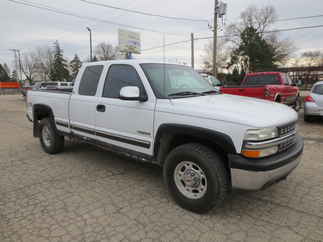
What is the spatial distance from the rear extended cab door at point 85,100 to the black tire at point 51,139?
2.78ft

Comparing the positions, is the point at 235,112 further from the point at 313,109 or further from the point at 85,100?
the point at 313,109

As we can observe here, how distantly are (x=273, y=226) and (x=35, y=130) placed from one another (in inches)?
207

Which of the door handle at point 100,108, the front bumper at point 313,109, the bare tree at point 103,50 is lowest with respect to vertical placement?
the front bumper at point 313,109

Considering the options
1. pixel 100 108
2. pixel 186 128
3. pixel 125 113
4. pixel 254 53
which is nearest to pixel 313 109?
pixel 186 128

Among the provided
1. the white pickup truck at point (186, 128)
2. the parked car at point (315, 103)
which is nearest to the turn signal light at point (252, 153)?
the white pickup truck at point (186, 128)

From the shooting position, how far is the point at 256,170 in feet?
7.87

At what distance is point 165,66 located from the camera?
3787 mm

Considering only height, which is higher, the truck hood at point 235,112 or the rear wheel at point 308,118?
the truck hood at point 235,112

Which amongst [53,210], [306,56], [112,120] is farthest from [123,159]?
[306,56]

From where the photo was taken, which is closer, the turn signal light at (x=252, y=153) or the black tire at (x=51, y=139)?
the turn signal light at (x=252, y=153)

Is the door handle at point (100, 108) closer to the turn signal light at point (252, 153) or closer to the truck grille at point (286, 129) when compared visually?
the turn signal light at point (252, 153)

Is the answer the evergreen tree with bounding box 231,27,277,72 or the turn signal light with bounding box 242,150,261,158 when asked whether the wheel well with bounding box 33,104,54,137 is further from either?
the evergreen tree with bounding box 231,27,277,72

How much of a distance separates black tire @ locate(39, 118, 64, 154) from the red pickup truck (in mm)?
5239

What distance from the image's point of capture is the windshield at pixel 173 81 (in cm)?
326
